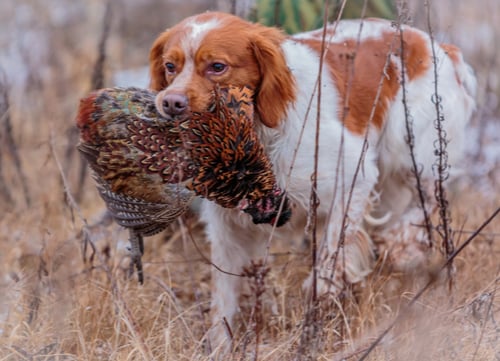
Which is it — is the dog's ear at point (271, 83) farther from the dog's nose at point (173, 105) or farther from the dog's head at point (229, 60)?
the dog's nose at point (173, 105)

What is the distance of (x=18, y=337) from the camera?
3.14 meters

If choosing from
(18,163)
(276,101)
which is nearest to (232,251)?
(276,101)

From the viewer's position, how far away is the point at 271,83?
3.16 metres

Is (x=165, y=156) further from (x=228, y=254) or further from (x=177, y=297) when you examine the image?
(x=177, y=297)

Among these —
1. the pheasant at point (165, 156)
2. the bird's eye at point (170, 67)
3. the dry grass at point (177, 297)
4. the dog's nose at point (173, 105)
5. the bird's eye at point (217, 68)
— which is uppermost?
the bird's eye at point (217, 68)

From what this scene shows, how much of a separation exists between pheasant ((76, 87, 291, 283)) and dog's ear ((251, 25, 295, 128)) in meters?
0.19

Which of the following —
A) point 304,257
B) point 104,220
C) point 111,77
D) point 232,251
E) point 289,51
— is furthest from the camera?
point 111,77

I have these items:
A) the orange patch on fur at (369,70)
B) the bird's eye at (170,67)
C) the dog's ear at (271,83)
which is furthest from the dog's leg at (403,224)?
the bird's eye at (170,67)

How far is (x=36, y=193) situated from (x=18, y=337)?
94.9 inches

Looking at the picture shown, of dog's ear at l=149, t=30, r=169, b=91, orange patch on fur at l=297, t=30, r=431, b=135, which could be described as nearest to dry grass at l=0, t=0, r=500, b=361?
orange patch on fur at l=297, t=30, r=431, b=135

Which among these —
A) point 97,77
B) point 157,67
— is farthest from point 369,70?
point 97,77

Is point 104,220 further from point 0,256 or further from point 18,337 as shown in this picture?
point 18,337

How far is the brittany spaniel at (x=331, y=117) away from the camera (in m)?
3.08

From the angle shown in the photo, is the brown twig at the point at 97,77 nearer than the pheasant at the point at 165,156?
No
